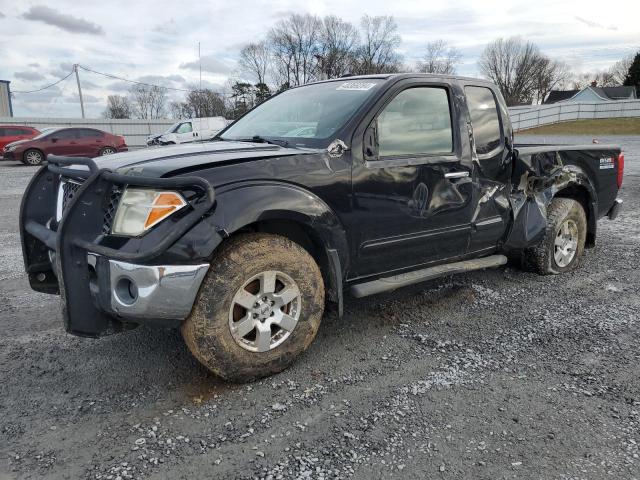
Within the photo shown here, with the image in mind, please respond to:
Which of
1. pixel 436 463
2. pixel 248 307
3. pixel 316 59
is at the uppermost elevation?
pixel 316 59

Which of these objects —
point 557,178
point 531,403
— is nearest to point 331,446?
point 531,403

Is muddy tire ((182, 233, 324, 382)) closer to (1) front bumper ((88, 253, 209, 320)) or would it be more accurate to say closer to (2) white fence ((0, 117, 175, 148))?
(1) front bumper ((88, 253, 209, 320))

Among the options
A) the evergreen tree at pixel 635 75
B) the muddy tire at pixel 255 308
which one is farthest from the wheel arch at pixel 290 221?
the evergreen tree at pixel 635 75

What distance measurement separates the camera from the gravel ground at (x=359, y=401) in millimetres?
2270

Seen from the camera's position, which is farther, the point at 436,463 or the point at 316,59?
the point at 316,59

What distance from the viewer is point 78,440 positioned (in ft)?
7.95

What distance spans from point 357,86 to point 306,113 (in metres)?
0.42

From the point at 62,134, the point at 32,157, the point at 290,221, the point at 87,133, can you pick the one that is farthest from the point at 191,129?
the point at 290,221

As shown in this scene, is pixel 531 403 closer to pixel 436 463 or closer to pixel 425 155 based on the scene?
pixel 436 463

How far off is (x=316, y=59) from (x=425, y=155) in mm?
53497

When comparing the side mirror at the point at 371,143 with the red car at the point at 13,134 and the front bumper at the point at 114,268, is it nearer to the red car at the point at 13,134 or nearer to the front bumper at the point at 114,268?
the front bumper at the point at 114,268

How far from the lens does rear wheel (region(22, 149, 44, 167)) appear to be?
18.6 m

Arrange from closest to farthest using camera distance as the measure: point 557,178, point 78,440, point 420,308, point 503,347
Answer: point 78,440
point 503,347
point 420,308
point 557,178

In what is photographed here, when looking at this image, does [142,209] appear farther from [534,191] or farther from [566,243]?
[566,243]
